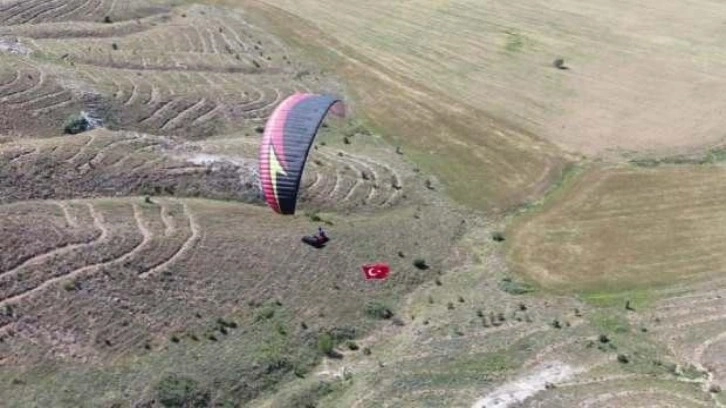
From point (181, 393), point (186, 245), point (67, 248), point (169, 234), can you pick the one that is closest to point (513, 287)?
point (186, 245)

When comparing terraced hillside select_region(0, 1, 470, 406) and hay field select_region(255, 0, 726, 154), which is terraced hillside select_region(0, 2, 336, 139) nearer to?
terraced hillside select_region(0, 1, 470, 406)

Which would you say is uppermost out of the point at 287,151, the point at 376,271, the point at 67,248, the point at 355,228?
the point at 287,151

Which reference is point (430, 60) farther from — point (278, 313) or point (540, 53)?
point (278, 313)

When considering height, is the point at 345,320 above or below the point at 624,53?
below

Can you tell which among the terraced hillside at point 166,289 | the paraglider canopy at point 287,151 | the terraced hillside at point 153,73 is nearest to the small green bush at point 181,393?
the terraced hillside at point 166,289

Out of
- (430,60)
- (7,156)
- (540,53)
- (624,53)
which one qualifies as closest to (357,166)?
(7,156)

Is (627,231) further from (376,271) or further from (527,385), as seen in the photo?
(527,385)

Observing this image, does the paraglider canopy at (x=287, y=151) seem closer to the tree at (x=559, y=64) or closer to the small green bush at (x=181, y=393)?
the small green bush at (x=181, y=393)
